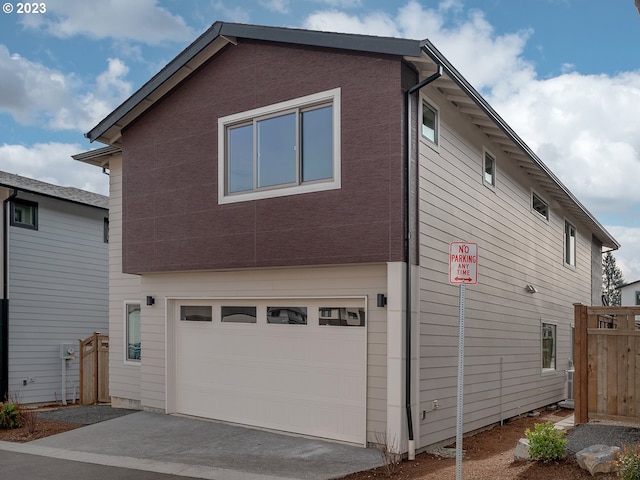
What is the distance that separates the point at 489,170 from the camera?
1335 cm

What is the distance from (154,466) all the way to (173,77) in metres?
6.94

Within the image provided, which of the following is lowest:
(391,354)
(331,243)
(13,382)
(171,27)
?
(13,382)

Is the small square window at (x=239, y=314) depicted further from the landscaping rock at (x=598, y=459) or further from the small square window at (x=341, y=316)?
the landscaping rock at (x=598, y=459)

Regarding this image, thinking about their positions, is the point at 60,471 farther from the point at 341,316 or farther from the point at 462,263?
the point at 462,263

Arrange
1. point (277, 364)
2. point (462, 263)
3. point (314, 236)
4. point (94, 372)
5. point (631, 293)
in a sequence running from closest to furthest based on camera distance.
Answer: point (462, 263)
point (314, 236)
point (277, 364)
point (94, 372)
point (631, 293)

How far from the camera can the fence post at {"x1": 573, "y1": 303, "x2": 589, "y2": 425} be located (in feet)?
32.3

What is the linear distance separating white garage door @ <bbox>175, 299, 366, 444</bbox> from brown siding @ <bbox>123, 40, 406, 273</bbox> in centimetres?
95

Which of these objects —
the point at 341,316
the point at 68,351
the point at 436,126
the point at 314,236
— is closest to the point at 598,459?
the point at 341,316

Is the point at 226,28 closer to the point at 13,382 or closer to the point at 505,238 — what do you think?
the point at 505,238

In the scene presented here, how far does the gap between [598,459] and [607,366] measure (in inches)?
119

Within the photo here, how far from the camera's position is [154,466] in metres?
8.70

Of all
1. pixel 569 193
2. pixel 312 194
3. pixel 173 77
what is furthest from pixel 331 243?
pixel 569 193

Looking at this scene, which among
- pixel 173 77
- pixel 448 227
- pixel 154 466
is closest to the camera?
pixel 154 466

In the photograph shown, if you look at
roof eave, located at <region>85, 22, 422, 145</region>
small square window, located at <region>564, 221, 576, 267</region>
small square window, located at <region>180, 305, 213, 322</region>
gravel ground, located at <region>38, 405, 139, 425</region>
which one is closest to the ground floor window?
gravel ground, located at <region>38, 405, 139, 425</region>
